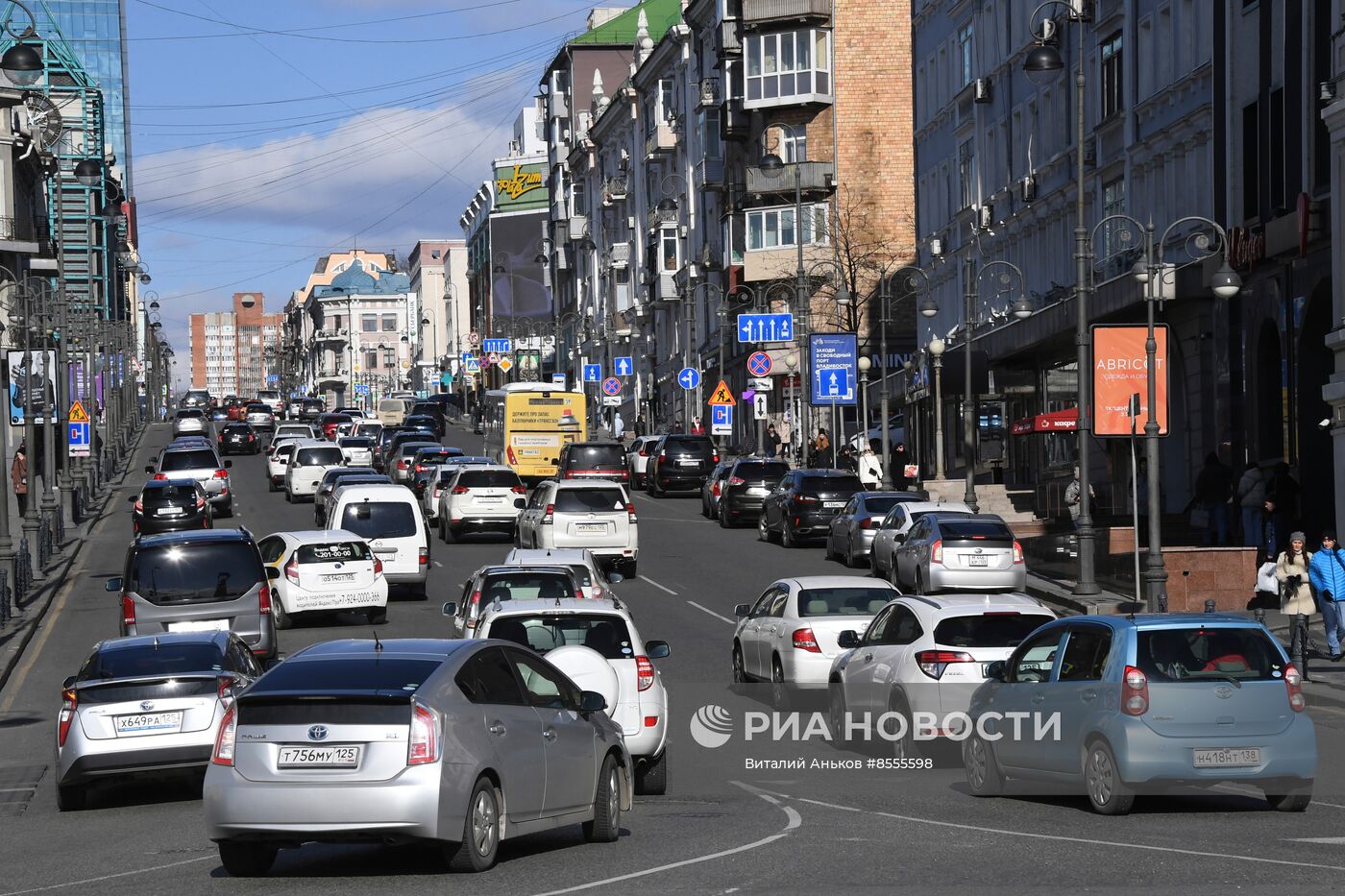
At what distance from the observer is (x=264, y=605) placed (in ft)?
83.0

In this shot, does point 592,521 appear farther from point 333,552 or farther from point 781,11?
point 781,11

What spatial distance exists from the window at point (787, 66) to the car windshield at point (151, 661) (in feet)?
216

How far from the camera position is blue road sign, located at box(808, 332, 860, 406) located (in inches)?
2126

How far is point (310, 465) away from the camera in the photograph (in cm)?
5931

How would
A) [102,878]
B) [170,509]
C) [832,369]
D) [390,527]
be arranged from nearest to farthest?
[102,878]
[390,527]
[170,509]
[832,369]

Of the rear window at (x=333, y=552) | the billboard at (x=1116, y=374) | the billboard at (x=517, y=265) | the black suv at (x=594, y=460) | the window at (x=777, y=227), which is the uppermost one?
the billboard at (x=517, y=265)

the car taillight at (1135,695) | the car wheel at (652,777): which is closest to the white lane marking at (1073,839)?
the car taillight at (1135,695)

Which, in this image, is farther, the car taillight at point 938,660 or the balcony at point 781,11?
the balcony at point 781,11

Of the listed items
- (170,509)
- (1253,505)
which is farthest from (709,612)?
(170,509)

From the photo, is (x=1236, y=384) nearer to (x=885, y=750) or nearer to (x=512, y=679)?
(x=885, y=750)

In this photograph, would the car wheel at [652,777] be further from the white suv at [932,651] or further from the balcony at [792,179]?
the balcony at [792,179]

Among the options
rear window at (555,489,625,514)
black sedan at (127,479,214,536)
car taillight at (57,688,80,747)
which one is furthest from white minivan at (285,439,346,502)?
car taillight at (57,688,80,747)

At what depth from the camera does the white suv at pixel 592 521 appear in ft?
121

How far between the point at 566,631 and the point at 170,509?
30.7 m
